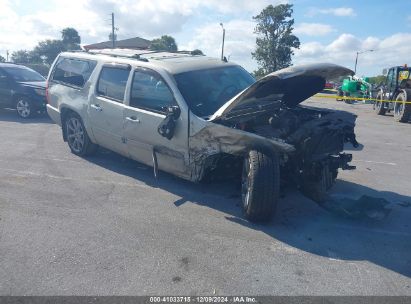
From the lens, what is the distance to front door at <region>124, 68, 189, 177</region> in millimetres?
5074

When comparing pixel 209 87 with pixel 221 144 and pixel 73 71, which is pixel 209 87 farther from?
pixel 73 71

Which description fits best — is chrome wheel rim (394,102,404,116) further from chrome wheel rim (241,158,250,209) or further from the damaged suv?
chrome wheel rim (241,158,250,209)

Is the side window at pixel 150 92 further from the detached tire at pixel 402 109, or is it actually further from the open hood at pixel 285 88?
the detached tire at pixel 402 109

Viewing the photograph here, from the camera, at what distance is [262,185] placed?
419 cm

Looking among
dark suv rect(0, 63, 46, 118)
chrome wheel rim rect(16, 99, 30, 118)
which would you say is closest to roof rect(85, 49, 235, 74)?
dark suv rect(0, 63, 46, 118)

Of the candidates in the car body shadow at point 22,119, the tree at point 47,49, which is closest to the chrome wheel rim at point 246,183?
the car body shadow at point 22,119

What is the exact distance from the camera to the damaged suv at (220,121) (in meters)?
4.41

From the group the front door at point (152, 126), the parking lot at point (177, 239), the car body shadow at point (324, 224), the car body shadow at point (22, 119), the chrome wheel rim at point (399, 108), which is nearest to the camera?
the parking lot at point (177, 239)

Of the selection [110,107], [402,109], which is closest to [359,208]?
[110,107]

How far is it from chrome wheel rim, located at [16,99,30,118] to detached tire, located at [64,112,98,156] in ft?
16.9

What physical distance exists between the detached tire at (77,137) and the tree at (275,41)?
35.0 m

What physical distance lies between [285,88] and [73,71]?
12.8 feet

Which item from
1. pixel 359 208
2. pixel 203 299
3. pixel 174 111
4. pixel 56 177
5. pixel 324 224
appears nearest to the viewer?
pixel 203 299

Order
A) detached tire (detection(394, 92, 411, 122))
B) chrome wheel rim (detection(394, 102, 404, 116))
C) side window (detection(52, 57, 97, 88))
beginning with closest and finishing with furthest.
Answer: side window (detection(52, 57, 97, 88)), detached tire (detection(394, 92, 411, 122)), chrome wheel rim (detection(394, 102, 404, 116))
